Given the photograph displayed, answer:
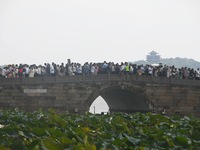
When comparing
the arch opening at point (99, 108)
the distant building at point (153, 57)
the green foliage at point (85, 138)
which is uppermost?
the distant building at point (153, 57)

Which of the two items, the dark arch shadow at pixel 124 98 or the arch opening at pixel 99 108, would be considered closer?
the dark arch shadow at pixel 124 98

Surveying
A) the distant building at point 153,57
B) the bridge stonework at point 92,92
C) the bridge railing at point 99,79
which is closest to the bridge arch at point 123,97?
the bridge stonework at point 92,92

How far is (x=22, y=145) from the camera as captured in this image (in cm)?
555

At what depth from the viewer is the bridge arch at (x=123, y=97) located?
2753 cm

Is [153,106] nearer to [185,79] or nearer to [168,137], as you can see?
[185,79]

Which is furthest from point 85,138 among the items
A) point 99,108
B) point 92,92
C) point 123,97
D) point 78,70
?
point 99,108

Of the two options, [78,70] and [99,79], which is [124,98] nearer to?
[99,79]

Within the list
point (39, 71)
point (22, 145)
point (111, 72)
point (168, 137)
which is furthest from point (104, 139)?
point (111, 72)

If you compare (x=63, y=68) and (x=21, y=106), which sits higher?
(x=63, y=68)

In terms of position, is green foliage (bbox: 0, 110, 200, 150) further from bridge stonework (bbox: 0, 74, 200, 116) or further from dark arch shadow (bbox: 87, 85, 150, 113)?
dark arch shadow (bbox: 87, 85, 150, 113)

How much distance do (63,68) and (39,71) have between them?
157 cm

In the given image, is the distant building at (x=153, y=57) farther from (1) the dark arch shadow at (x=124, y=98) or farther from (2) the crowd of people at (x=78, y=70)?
(2) the crowd of people at (x=78, y=70)

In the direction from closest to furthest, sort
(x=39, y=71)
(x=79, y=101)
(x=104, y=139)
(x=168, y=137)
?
(x=104, y=139), (x=168, y=137), (x=39, y=71), (x=79, y=101)

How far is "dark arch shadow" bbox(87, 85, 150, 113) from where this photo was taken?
2775 cm
